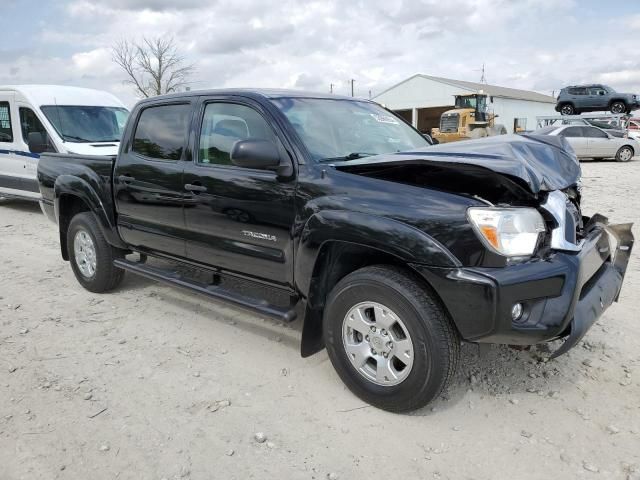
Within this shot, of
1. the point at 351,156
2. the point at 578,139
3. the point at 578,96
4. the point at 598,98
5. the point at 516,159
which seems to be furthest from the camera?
the point at 578,96

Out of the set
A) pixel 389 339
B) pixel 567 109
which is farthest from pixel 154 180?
pixel 567 109

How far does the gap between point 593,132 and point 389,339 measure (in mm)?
19653

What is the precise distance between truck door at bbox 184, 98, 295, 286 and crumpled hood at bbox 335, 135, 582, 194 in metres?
0.54

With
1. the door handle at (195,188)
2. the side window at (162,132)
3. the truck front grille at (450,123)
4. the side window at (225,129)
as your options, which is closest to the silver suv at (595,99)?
the truck front grille at (450,123)

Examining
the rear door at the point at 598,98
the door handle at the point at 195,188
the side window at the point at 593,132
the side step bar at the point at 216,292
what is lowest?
the side step bar at the point at 216,292

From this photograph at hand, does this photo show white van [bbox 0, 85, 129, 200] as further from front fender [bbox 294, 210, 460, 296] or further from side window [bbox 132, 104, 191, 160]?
front fender [bbox 294, 210, 460, 296]

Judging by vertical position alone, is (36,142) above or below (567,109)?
below

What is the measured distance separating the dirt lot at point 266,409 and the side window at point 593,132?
17075 mm

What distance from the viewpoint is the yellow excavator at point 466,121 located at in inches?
915

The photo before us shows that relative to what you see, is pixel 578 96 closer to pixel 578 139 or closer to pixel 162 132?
pixel 578 139

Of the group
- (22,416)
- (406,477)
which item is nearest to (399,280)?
(406,477)

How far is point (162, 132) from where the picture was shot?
422 centimetres

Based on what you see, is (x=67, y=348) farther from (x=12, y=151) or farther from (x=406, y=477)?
(x=12, y=151)

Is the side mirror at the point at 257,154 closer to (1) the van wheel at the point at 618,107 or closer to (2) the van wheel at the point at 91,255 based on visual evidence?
(2) the van wheel at the point at 91,255
